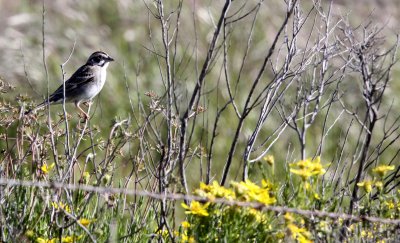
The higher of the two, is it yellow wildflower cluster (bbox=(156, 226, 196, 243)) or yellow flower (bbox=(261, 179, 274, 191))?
yellow flower (bbox=(261, 179, 274, 191))

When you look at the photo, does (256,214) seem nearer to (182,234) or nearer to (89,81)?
(182,234)

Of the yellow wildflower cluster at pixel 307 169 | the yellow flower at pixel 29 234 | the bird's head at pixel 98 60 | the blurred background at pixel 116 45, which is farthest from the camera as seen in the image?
the blurred background at pixel 116 45

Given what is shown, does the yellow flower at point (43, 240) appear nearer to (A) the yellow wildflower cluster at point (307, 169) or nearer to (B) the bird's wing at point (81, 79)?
(A) the yellow wildflower cluster at point (307, 169)

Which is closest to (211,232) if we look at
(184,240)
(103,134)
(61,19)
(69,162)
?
(184,240)

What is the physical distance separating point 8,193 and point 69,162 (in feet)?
1.24

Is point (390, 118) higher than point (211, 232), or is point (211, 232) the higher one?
point (390, 118)

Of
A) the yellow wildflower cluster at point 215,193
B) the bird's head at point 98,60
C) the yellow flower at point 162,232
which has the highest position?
the bird's head at point 98,60

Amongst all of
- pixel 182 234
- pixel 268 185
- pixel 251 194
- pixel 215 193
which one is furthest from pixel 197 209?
pixel 182 234

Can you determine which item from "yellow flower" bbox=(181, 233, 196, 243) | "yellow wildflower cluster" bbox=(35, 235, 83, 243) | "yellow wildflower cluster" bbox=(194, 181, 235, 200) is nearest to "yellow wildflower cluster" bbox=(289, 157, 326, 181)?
"yellow wildflower cluster" bbox=(194, 181, 235, 200)

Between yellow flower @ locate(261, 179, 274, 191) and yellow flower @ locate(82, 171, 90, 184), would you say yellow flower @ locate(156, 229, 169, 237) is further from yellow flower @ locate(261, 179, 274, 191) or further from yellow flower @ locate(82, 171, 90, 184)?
yellow flower @ locate(261, 179, 274, 191)

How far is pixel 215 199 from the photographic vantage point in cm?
372

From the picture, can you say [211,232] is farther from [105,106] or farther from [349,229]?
[105,106]

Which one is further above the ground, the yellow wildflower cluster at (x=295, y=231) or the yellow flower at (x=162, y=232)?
the yellow flower at (x=162, y=232)

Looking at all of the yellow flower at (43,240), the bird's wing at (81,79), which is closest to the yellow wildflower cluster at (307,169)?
the yellow flower at (43,240)
